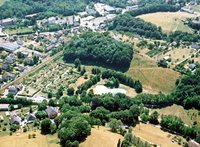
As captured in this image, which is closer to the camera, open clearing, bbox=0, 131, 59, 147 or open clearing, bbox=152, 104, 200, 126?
open clearing, bbox=0, 131, 59, 147

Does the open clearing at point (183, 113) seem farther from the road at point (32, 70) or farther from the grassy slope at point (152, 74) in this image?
the road at point (32, 70)

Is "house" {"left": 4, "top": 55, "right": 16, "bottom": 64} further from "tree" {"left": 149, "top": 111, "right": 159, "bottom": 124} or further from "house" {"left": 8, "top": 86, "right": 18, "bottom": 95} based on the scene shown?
"tree" {"left": 149, "top": 111, "right": 159, "bottom": 124}

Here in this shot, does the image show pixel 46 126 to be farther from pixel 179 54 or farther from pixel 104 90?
pixel 179 54

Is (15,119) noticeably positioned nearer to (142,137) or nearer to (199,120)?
(142,137)

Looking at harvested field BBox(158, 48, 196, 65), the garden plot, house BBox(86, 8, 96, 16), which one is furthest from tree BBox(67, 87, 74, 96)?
house BBox(86, 8, 96, 16)

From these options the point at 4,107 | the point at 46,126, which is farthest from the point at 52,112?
the point at 4,107

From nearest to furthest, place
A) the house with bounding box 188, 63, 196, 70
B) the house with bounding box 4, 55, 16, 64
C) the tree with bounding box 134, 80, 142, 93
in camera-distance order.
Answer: the tree with bounding box 134, 80, 142, 93, the house with bounding box 188, 63, 196, 70, the house with bounding box 4, 55, 16, 64
